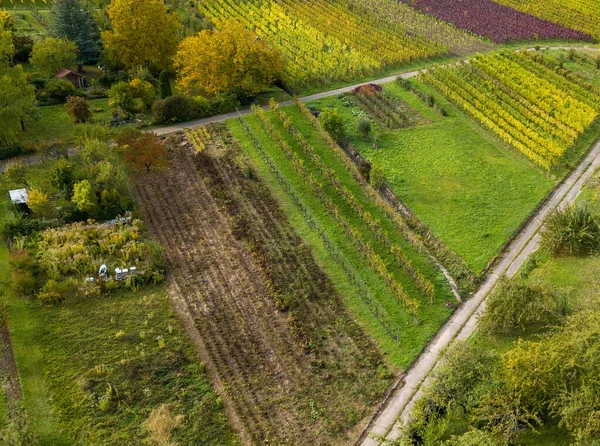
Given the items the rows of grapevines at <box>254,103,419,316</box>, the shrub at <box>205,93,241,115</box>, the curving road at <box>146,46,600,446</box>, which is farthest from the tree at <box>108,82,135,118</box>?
the curving road at <box>146,46,600,446</box>

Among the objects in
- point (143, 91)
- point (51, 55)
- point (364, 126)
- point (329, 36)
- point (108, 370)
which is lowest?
point (108, 370)

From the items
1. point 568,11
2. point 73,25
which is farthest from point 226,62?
point 568,11

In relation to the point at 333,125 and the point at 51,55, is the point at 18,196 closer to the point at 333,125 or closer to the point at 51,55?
the point at 51,55

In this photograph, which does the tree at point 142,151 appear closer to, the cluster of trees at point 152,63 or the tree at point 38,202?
the tree at point 38,202

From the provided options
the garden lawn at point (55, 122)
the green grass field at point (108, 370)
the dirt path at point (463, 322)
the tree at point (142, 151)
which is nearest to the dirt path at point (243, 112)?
the garden lawn at point (55, 122)

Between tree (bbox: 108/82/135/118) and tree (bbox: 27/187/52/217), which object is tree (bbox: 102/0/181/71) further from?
tree (bbox: 27/187/52/217)

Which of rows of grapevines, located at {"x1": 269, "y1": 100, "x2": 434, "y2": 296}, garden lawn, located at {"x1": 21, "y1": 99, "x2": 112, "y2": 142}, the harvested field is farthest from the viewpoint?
garden lawn, located at {"x1": 21, "y1": 99, "x2": 112, "y2": 142}
